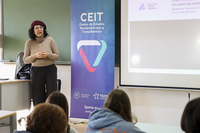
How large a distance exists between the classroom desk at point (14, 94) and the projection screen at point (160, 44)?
171cm

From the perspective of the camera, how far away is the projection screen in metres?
2.99

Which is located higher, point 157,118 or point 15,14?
point 15,14

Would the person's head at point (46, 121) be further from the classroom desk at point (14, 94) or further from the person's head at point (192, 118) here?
the classroom desk at point (14, 94)

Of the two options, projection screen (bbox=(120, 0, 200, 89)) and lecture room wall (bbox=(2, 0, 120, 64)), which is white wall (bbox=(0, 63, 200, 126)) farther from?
lecture room wall (bbox=(2, 0, 120, 64))

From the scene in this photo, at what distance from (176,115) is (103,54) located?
1532 mm

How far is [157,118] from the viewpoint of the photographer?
130 inches

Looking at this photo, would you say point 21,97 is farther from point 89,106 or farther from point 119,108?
point 119,108

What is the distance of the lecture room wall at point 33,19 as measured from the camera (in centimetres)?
382

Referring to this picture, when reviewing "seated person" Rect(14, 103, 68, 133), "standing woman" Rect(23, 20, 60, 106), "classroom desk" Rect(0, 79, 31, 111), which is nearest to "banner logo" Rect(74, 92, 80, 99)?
"standing woman" Rect(23, 20, 60, 106)

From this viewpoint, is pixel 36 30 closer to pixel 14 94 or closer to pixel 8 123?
pixel 14 94

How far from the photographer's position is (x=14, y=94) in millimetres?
3354

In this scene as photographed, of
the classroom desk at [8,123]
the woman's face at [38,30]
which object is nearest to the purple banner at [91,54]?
the woman's face at [38,30]

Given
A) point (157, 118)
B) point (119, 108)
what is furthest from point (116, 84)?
point (119, 108)

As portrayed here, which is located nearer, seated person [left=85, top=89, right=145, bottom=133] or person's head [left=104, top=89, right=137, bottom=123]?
seated person [left=85, top=89, right=145, bottom=133]
